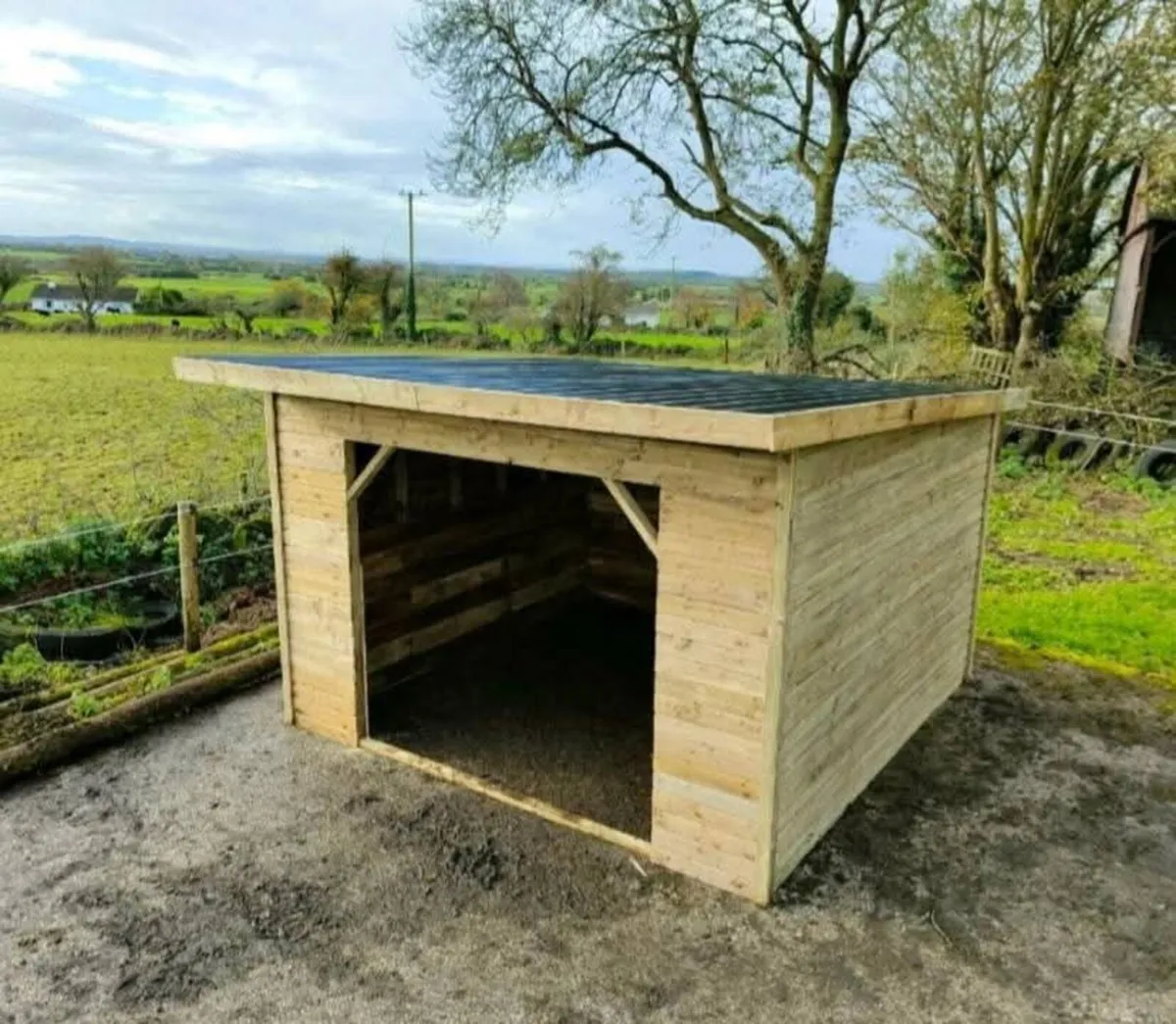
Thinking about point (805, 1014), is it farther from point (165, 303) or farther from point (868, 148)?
point (165, 303)

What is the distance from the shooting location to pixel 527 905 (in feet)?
10.8

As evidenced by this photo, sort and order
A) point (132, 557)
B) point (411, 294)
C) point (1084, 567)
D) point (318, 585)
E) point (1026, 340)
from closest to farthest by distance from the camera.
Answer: point (318, 585) < point (132, 557) < point (1084, 567) < point (1026, 340) < point (411, 294)

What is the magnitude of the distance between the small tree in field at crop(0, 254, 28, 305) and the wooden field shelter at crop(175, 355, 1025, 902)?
1819 centimetres

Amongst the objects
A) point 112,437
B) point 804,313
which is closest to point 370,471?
point 112,437

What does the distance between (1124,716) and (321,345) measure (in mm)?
14436

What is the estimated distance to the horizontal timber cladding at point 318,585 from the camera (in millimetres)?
4445

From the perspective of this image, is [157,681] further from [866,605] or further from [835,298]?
[835,298]

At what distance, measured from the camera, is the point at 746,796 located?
3367mm

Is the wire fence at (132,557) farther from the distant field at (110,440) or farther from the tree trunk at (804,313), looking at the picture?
the tree trunk at (804,313)

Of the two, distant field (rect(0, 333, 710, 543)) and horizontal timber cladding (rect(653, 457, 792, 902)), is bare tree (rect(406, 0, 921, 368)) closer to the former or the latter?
distant field (rect(0, 333, 710, 543))

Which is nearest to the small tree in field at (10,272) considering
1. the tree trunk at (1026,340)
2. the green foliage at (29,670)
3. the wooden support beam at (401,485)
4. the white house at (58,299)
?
the white house at (58,299)

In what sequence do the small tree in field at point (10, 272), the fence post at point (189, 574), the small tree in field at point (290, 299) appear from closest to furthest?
the fence post at point (189, 574) → the small tree in field at point (10, 272) → the small tree in field at point (290, 299)

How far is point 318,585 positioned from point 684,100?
1181cm

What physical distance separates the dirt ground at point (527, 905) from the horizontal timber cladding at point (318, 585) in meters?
0.26
